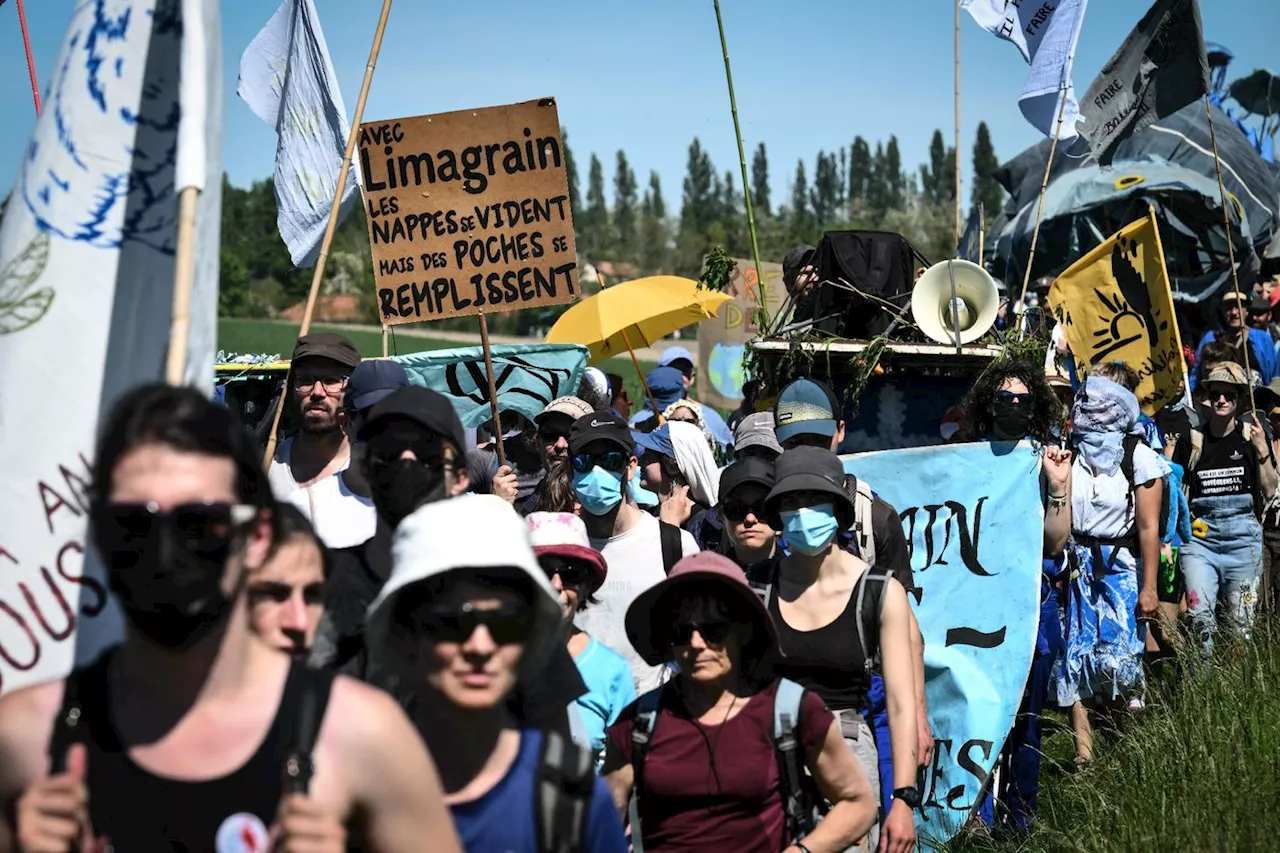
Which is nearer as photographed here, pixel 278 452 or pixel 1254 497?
pixel 278 452

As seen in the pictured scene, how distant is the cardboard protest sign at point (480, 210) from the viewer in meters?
6.30

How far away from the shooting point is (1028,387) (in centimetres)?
647

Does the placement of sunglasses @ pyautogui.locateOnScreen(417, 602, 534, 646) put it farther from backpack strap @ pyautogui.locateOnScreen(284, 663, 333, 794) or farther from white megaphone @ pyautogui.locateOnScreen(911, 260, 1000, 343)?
white megaphone @ pyautogui.locateOnScreen(911, 260, 1000, 343)

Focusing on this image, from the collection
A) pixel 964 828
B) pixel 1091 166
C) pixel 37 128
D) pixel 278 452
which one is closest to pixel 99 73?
pixel 37 128

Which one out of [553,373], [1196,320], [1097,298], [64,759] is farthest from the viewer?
[1196,320]

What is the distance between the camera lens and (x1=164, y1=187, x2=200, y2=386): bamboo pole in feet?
8.46

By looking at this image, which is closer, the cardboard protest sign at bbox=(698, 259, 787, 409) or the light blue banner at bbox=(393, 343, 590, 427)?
the light blue banner at bbox=(393, 343, 590, 427)

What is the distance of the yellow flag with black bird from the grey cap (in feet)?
10.1

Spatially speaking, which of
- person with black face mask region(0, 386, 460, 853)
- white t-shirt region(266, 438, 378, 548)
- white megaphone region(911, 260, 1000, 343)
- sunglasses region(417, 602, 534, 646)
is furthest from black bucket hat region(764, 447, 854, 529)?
white megaphone region(911, 260, 1000, 343)

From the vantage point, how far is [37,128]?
2.97 m

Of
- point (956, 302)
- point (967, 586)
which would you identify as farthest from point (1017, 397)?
point (956, 302)

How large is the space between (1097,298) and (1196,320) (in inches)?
291

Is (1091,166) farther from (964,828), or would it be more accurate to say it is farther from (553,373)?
(964,828)

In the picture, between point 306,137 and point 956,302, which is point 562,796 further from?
point 306,137
